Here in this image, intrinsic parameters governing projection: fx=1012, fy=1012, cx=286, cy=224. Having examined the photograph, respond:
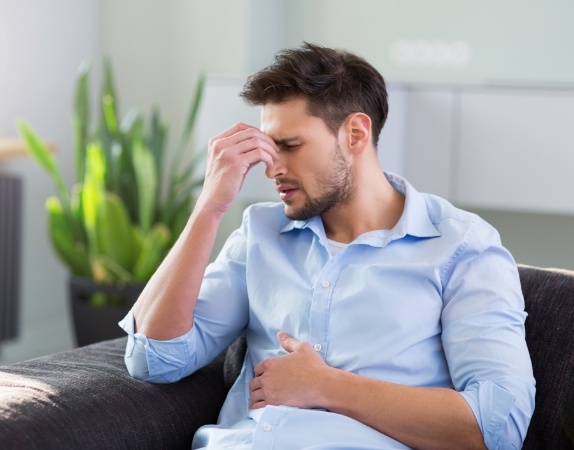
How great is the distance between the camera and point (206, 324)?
1.95 meters

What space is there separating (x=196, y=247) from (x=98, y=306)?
189cm

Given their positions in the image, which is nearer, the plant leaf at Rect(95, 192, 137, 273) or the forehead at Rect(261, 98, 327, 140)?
the forehead at Rect(261, 98, 327, 140)

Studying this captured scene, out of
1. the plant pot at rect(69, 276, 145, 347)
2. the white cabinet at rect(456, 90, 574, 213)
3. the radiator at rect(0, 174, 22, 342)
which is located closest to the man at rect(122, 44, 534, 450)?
the white cabinet at rect(456, 90, 574, 213)

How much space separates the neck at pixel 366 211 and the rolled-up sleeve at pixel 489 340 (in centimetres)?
21

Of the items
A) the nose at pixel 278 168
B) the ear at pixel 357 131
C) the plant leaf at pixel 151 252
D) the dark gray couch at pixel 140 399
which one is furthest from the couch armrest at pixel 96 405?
the plant leaf at pixel 151 252

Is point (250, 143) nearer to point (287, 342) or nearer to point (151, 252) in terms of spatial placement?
point (287, 342)

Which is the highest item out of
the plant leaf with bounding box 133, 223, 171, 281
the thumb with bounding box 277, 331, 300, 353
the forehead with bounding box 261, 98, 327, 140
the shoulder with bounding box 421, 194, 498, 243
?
the forehead with bounding box 261, 98, 327, 140

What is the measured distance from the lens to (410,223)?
73.4 inches

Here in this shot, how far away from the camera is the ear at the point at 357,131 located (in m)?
1.95

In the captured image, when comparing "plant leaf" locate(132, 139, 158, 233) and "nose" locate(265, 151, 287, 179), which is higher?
"nose" locate(265, 151, 287, 179)

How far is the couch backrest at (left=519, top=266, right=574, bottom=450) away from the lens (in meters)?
1.72

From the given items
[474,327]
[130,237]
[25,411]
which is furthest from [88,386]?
[130,237]

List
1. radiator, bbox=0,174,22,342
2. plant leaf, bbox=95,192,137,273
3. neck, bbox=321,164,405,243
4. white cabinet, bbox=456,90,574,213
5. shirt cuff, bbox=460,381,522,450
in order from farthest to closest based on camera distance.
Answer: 1. radiator, bbox=0,174,22,342
2. plant leaf, bbox=95,192,137,273
3. white cabinet, bbox=456,90,574,213
4. neck, bbox=321,164,405,243
5. shirt cuff, bbox=460,381,522,450

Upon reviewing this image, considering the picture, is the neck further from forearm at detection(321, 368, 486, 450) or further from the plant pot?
the plant pot
